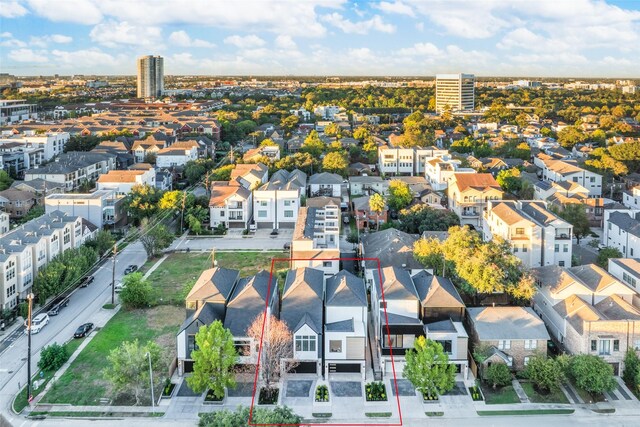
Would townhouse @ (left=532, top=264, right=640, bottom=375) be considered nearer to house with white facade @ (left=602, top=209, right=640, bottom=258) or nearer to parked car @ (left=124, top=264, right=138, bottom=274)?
house with white facade @ (left=602, top=209, right=640, bottom=258)

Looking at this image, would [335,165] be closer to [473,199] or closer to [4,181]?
[473,199]

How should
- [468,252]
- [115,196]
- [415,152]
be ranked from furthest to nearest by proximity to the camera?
[415,152] → [115,196] → [468,252]

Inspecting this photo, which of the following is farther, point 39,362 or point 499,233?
point 499,233

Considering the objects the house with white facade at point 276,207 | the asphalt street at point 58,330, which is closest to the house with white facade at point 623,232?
the house with white facade at point 276,207

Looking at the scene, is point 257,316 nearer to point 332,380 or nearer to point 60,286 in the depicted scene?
point 332,380

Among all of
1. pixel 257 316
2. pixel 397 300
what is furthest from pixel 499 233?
pixel 257 316

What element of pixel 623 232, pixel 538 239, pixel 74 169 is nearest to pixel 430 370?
pixel 538 239

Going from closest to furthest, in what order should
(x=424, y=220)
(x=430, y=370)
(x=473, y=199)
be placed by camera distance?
(x=430, y=370) → (x=424, y=220) → (x=473, y=199)

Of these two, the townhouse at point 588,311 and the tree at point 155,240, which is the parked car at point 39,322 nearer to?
the tree at point 155,240
